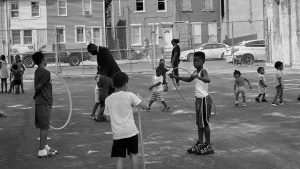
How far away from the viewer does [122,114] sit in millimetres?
6477

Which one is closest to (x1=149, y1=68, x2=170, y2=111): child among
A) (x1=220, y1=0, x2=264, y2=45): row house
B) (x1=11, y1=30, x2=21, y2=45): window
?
(x1=220, y1=0, x2=264, y2=45): row house

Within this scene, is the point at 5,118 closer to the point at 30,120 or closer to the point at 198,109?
the point at 30,120

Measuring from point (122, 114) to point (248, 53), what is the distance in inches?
1103

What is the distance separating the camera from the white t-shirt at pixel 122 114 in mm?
6445

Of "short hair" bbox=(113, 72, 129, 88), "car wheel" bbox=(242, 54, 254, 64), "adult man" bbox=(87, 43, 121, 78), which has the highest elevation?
"car wheel" bbox=(242, 54, 254, 64)

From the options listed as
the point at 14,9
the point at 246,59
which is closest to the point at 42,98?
the point at 246,59

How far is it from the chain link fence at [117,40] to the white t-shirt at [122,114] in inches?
1077

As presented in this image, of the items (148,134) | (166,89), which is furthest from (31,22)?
(148,134)

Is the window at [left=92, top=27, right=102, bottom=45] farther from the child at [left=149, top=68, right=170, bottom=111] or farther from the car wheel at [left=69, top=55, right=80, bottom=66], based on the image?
the child at [left=149, top=68, right=170, bottom=111]

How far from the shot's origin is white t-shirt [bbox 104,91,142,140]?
645 centimetres

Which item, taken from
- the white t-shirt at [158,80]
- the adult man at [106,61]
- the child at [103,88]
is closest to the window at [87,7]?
the white t-shirt at [158,80]

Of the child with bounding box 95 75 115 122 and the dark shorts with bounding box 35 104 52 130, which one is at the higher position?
the child with bounding box 95 75 115 122

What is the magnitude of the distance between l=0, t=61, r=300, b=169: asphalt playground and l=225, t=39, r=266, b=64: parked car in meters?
16.9

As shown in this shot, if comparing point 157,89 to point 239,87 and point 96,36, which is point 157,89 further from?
point 96,36
